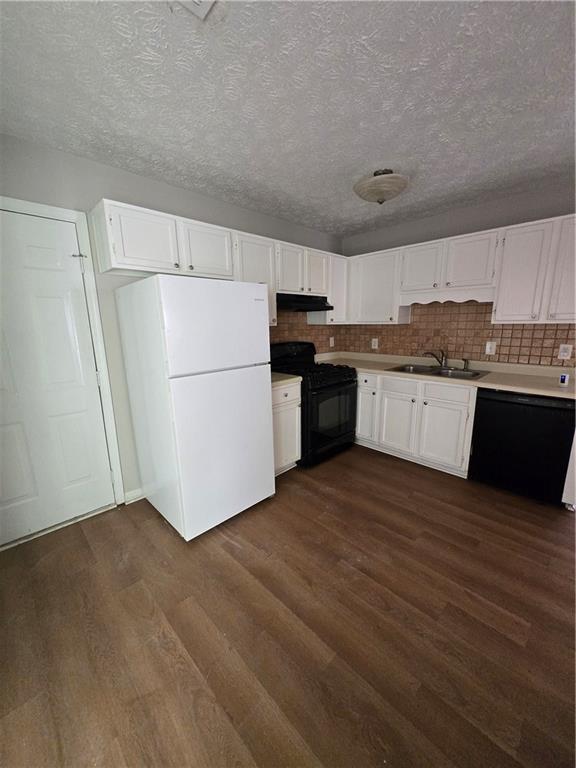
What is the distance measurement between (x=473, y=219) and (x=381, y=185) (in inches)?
62.3

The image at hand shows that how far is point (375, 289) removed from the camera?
337cm

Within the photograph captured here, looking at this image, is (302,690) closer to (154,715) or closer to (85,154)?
(154,715)

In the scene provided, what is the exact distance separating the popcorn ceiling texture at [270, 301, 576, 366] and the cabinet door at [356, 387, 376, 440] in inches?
29.5

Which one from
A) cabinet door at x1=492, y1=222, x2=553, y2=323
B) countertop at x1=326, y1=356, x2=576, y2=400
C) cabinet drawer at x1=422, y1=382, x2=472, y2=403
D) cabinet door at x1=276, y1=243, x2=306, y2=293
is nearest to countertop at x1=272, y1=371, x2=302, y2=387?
cabinet door at x1=276, y1=243, x2=306, y2=293

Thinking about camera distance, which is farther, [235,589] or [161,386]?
[161,386]

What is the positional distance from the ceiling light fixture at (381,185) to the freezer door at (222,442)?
4.52 ft

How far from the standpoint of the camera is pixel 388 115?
1560 millimetres

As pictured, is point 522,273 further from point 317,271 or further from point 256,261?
point 256,261

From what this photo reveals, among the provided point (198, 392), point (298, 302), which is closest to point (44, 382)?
point (198, 392)

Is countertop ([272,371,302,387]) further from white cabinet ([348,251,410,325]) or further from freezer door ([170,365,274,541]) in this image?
white cabinet ([348,251,410,325])

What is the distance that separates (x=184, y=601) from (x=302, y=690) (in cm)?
73

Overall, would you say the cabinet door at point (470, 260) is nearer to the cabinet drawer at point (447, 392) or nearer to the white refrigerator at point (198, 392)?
the cabinet drawer at point (447, 392)

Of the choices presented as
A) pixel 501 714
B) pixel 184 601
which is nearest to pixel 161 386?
pixel 184 601

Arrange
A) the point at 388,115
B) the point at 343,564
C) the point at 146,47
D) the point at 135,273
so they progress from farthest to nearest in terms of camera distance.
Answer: the point at 135,273 < the point at 343,564 < the point at 388,115 < the point at 146,47
